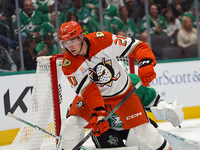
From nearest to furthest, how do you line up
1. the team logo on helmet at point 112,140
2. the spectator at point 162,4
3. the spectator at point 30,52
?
the team logo on helmet at point 112,140 → the spectator at point 30,52 → the spectator at point 162,4

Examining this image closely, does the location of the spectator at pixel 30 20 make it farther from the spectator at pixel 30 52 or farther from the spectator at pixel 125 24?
the spectator at pixel 125 24

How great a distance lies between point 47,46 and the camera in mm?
4188

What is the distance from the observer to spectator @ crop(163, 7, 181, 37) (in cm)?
487

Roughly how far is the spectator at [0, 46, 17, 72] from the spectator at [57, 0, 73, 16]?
2.84ft

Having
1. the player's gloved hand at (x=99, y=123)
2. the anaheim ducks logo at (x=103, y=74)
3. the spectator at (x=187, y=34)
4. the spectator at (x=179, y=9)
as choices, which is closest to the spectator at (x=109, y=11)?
the spectator at (x=179, y=9)

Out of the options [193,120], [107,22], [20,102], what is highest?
[107,22]

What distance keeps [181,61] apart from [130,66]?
138cm

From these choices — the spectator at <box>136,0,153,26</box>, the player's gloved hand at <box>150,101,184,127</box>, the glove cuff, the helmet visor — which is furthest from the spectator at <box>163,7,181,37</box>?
the helmet visor

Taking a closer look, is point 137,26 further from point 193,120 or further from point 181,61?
point 193,120

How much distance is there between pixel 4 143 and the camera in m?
3.74

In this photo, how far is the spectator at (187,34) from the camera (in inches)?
190

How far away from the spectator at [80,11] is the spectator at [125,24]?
1.27ft

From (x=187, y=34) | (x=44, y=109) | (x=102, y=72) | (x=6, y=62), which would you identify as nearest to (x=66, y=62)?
(x=102, y=72)

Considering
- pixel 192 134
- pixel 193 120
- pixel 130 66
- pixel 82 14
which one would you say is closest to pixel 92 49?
pixel 130 66
